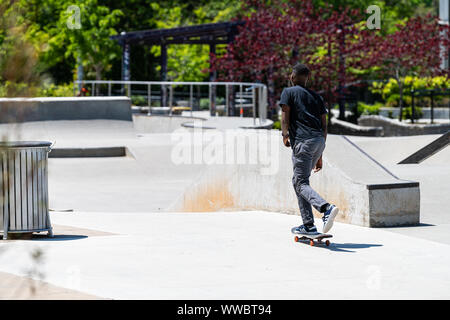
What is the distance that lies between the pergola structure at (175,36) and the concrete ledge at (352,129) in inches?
226

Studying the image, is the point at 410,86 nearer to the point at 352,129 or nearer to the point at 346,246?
the point at 352,129

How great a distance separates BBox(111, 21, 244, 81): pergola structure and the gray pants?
84.1 ft

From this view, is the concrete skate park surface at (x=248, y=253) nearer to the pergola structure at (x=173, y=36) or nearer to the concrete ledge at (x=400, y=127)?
the concrete ledge at (x=400, y=127)

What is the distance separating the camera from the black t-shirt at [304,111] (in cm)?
776

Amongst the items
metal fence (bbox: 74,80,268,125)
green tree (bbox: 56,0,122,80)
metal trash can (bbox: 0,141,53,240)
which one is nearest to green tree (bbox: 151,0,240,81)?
green tree (bbox: 56,0,122,80)

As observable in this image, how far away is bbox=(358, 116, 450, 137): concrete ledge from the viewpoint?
29.6m

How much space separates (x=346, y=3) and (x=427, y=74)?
14.8 metres

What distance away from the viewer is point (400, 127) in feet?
103

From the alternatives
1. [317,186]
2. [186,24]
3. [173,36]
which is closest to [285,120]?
[317,186]

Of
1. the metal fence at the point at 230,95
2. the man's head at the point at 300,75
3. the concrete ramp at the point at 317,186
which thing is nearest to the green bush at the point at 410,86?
the metal fence at the point at 230,95

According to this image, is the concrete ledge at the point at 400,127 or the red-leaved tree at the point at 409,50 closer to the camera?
the concrete ledge at the point at 400,127

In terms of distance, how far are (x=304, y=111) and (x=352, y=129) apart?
24.0 metres
